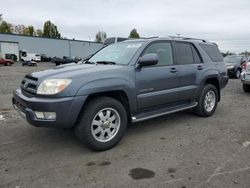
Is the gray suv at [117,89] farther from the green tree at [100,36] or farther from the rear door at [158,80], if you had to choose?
the green tree at [100,36]

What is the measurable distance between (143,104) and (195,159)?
1327mm

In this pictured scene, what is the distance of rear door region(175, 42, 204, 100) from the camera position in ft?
18.2

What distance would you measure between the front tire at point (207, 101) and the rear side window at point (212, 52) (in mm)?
740

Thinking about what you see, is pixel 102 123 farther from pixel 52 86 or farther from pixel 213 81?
pixel 213 81

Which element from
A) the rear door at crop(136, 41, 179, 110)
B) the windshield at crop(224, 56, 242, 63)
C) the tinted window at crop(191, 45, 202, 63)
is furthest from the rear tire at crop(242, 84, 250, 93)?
the windshield at crop(224, 56, 242, 63)

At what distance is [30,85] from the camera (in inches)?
165

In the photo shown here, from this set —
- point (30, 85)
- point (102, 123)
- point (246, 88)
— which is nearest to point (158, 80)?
point (102, 123)

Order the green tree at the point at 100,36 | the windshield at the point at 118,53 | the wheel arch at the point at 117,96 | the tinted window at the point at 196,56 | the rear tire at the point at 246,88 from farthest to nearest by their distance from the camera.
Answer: the green tree at the point at 100,36 < the rear tire at the point at 246,88 < the tinted window at the point at 196,56 < the windshield at the point at 118,53 < the wheel arch at the point at 117,96

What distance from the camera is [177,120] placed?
6.04 metres

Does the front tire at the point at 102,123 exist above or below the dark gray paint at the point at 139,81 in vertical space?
below

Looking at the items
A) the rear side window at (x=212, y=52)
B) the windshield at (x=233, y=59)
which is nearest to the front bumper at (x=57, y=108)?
the rear side window at (x=212, y=52)

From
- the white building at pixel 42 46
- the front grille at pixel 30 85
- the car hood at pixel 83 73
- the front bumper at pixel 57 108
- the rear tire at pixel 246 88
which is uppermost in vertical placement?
the white building at pixel 42 46

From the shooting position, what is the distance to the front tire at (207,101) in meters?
6.11

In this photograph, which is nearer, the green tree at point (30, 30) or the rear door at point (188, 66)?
the rear door at point (188, 66)
